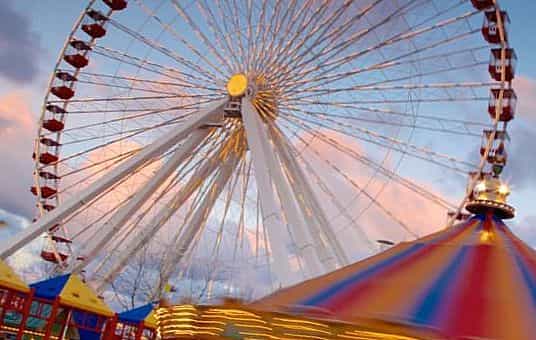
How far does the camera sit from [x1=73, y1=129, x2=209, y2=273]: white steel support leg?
52.0 feet

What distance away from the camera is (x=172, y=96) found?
16828mm

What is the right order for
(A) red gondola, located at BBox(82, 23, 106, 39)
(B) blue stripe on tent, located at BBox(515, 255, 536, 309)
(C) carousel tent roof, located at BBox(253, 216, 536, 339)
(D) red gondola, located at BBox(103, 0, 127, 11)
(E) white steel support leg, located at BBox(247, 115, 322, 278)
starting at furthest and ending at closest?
(D) red gondola, located at BBox(103, 0, 127, 11)
(A) red gondola, located at BBox(82, 23, 106, 39)
(E) white steel support leg, located at BBox(247, 115, 322, 278)
(B) blue stripe on tent, located at BBox(515, 255, 536, 309)
(C) carousel tent roof, located at BBox(253, 216, 536, 339)

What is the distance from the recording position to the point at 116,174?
15531mm

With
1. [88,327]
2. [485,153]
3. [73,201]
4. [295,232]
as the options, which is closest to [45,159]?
[73,201]

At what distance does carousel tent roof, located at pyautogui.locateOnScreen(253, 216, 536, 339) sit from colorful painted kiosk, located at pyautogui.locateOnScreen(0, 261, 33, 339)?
9223 mm

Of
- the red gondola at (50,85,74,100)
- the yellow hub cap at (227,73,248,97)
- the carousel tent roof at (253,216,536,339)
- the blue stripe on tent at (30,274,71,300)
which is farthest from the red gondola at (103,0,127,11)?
the carousel tent roof at (253,216,536,339)

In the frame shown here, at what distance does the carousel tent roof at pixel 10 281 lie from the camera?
1291 centimetres

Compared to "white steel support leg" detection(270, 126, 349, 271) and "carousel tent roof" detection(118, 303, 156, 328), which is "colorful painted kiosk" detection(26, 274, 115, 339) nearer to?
"carousel tent roof" detection(118, 303, 156, 328)

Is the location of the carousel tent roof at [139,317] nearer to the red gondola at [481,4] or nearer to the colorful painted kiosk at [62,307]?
the colorful painted kiosk at [62,307]

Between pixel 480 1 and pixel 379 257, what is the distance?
10.5m

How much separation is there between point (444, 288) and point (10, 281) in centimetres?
1013

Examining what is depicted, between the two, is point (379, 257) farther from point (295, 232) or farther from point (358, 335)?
point (295, 232)

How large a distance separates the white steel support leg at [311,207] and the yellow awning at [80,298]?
382 cm

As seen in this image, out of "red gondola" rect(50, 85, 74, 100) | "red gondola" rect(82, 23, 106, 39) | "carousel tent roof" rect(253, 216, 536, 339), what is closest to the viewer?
"carousel tent roof" rect(253, 216, 536, 339)
